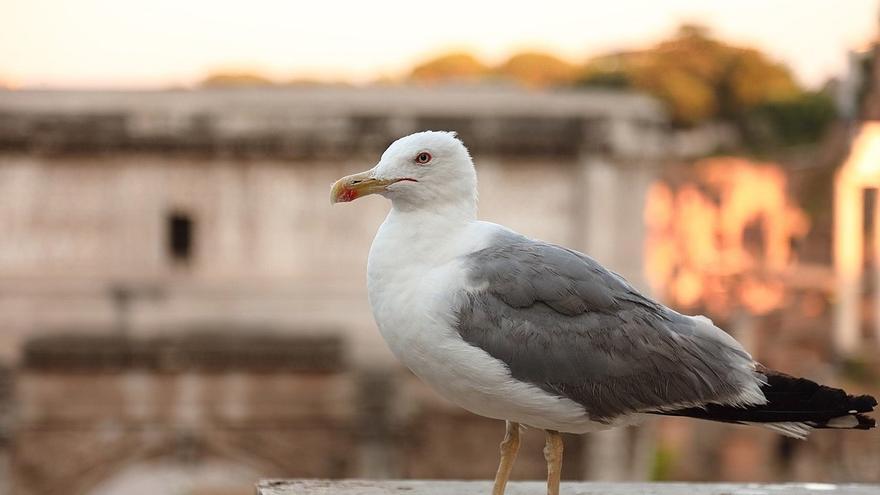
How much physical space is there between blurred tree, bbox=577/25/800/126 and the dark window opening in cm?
3606

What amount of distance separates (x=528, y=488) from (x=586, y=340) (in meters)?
1.13

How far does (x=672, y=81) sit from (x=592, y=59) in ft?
23.0

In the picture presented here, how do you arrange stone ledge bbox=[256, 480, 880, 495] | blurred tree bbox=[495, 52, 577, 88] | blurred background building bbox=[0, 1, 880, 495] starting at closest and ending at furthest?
1. stone ledge bbox=[256, 480, 880, 495]
2. blurred background building bbox=[0, 1, 880, 495]
3. blurred tree bbox=[495, 52, 577, 88]

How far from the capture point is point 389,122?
1535cm

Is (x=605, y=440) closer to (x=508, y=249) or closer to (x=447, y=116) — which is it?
(x=447, y=116)

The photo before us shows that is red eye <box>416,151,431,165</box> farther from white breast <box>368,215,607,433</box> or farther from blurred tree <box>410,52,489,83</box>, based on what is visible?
blurred tree <box>410,52,489,83</box>

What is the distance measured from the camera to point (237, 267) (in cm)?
1566

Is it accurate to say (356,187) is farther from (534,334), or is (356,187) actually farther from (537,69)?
(537,69)

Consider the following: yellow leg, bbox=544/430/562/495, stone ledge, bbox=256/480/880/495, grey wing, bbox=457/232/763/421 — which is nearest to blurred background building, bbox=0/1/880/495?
stone ledge, bbox=256/480/880/495

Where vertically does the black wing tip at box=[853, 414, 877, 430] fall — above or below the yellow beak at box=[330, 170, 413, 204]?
below

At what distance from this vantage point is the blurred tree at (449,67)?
51.7 metres

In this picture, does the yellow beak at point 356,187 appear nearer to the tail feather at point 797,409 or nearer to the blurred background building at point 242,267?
the tail feather at point 797,409

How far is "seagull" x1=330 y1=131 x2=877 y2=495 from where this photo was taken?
3754 mm

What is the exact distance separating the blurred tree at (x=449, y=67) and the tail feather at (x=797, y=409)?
47.2 m
